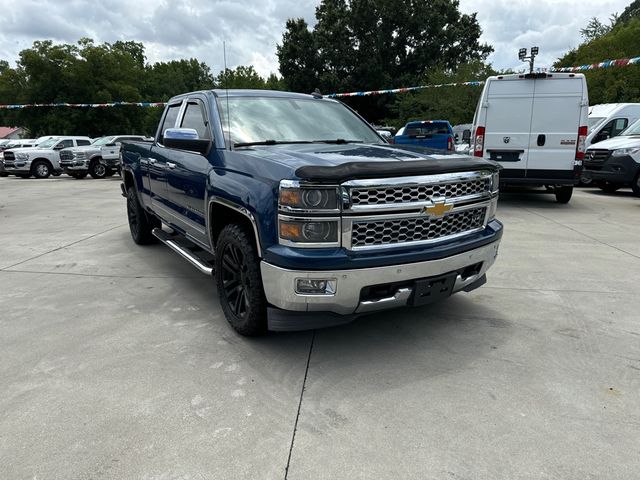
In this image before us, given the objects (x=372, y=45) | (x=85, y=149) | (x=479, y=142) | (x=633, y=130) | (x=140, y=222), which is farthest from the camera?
(x=372, y=45)

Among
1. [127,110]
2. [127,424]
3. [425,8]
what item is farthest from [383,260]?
[425,8]

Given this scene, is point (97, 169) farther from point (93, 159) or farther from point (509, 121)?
point (509, 121)

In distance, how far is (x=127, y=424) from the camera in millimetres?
2461

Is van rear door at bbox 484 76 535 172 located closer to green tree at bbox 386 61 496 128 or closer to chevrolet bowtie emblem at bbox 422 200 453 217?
chevrolet bowtie emblem at bbox 422 200 453 217

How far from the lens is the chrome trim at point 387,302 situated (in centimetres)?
288

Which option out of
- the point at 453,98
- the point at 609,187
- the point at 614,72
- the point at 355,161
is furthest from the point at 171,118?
the point at 614,72

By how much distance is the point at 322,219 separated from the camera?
2727 millimetres

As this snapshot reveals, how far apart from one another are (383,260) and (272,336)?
3.73 ft

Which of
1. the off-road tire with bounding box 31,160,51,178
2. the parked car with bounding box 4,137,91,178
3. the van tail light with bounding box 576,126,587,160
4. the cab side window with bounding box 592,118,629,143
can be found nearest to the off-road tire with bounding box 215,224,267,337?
the van tail light with bounding box 576,126,587,160

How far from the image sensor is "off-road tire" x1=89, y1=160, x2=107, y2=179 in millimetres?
19125

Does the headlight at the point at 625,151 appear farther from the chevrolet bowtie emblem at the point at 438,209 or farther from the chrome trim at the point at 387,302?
the chrome trim at the point at 387,302

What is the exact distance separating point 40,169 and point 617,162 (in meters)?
20.9

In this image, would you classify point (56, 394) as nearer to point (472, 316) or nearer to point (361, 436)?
point (361, 436)

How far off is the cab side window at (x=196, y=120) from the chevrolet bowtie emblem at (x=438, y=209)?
195 cm
